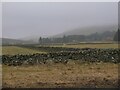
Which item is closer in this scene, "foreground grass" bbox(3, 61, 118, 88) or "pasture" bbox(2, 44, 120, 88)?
"pasture" bbox(2, 44, 120, 88)

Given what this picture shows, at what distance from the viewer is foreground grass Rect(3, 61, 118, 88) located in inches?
837

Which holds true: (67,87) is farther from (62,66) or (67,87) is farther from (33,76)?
(62,66)

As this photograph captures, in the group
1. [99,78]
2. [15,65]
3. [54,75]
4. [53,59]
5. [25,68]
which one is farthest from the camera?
[53,59]

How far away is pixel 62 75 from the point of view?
972 inches

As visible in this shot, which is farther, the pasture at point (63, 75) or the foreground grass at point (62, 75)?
the foreground grass at point (62, 75)

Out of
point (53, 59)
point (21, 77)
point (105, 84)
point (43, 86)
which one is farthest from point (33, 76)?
point (53, 59)

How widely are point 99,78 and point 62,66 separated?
23.1 feet

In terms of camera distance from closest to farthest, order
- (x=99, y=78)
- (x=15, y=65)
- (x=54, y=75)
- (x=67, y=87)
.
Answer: (x=67, y=87)
(x=99, y=78)
(x=54, y=75)
(x=15, y=65)

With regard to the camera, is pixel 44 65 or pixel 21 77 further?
pixel 44 65

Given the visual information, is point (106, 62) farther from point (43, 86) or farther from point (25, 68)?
point (43, 86)

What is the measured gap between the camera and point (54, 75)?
24.8 metres

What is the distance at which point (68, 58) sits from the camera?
33.6 m

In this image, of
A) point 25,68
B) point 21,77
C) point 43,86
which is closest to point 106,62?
point 25,68

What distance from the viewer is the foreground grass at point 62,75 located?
69.8 feet
